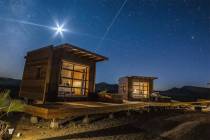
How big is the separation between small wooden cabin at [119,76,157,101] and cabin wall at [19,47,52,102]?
1250cm

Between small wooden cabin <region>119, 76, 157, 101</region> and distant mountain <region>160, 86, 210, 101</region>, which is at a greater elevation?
small wooden cabin <region>119, 76, 157, 101</region>

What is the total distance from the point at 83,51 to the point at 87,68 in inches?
80.2

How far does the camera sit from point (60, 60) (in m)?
9.84

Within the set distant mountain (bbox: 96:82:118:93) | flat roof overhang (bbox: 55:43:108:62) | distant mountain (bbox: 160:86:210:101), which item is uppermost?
flat roof overhang (bbox: 55:43:108:62)

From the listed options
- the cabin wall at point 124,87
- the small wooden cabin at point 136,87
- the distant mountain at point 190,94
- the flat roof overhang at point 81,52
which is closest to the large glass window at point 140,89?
the small wooden cabin at point 136,87

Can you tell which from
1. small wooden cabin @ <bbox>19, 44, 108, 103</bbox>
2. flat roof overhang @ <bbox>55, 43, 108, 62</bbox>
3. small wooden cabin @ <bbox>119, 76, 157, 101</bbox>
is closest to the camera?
small wooden cabin @ <bbox>19, 44, 108, 103</bbox>

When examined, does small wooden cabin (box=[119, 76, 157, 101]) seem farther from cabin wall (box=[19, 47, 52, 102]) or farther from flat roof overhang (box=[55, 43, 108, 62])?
cabin wall (box=[19, 47, 52, 102])

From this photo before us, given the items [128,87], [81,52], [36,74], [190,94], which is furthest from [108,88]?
[36,74]

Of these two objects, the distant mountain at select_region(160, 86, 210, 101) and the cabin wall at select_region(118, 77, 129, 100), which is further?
the distant mountain at select_region(160, 86, 210, 101)

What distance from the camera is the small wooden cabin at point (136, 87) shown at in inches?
800

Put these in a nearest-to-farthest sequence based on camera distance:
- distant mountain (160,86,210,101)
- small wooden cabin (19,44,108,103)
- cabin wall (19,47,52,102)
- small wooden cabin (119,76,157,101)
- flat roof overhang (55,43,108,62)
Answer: cabin wall (19,47,52,102) → small wooden cabin (19,44,108,103) → flat roof overhang (55,43,108,62) → small wooden cabin (119,76,157,101) → distant mountain (160,86,210,101)

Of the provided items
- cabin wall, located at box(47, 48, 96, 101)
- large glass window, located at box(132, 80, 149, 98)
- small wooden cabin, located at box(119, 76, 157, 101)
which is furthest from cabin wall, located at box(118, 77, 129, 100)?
cabin wall, located at box(47, 48, 96, 101)

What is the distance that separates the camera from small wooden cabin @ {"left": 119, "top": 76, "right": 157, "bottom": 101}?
2031 cm

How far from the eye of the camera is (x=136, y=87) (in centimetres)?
2195
